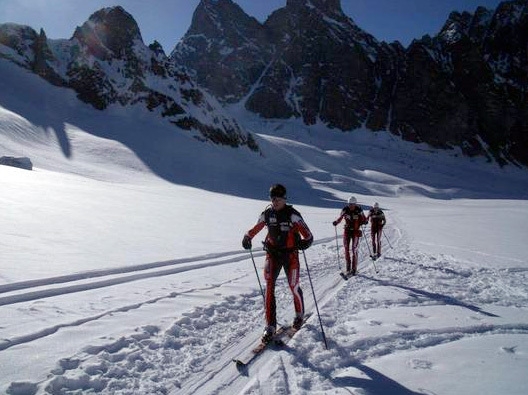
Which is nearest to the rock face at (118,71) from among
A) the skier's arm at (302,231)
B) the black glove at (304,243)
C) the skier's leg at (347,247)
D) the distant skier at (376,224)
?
the distant skier at (376,224)

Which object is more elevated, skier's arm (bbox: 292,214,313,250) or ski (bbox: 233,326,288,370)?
skier's arm (bbox: 292,214,313,250)

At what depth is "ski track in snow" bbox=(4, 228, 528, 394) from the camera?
14.5 ft

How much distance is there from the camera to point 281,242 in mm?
6066

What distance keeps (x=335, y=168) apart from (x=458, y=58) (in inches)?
3076

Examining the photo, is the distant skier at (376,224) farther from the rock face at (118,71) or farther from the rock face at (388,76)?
the rock face at (388,76)

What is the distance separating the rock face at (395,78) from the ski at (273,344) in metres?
107

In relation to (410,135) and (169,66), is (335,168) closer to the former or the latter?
(169,66)

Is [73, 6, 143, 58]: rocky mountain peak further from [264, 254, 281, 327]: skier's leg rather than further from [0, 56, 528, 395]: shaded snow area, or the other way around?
[264, 254, 281, 327]: skier's leg

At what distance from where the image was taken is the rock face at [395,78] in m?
110

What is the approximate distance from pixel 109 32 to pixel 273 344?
81.7 m

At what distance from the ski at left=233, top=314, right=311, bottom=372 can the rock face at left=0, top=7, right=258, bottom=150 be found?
61605 mm

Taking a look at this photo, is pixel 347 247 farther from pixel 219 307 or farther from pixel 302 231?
pixel 302 231

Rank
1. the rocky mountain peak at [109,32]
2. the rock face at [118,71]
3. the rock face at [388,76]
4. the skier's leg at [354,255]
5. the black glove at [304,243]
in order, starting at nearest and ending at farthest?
1. the black glove at [304,243]
2. the skier's leg at [354,255]
3. the rock face at [118,71]
4. the rocky mountain peak at [109,32]
5. the rock face at [388,76]

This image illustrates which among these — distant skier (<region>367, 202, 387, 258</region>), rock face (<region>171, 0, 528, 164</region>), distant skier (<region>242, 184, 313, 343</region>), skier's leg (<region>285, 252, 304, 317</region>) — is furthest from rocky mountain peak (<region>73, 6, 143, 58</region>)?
skier's leg (<region>285, 252, 304, 317</region>)
